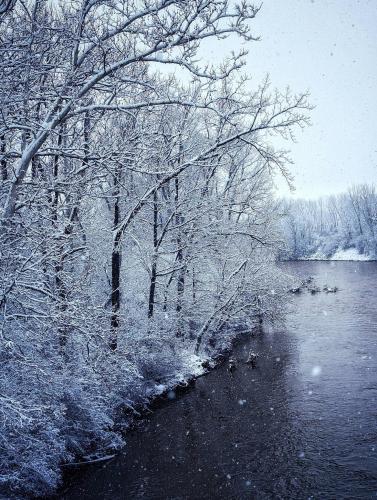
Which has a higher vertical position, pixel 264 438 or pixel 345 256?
pixel 345 256

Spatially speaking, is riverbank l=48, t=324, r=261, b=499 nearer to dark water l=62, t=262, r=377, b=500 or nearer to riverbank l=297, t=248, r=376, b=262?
dark water l=62, t=262, r=377, b=500

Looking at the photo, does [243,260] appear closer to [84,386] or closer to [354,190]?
[84,386]

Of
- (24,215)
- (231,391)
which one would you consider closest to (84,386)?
(24,215)

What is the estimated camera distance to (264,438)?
32.3ft

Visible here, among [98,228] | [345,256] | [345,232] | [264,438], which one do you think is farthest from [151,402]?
[345,232]

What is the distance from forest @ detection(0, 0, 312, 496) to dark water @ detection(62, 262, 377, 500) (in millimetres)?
1044

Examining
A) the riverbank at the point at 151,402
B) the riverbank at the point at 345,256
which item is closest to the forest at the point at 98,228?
the riverbank at the point at 151,402

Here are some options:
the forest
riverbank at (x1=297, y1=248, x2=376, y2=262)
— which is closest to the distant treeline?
riverbank at (x1=297, y1=248, x2=376, y2=262)

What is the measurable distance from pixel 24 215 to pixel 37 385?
3548mm

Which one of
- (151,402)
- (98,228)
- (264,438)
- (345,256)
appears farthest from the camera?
(345,256)

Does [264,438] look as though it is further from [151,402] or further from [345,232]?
[345,232]

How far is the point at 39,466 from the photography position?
711 centimetres

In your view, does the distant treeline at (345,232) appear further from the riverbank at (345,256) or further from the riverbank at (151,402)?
the riverbank at (151,402)

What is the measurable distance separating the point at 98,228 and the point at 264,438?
931 centimetres
